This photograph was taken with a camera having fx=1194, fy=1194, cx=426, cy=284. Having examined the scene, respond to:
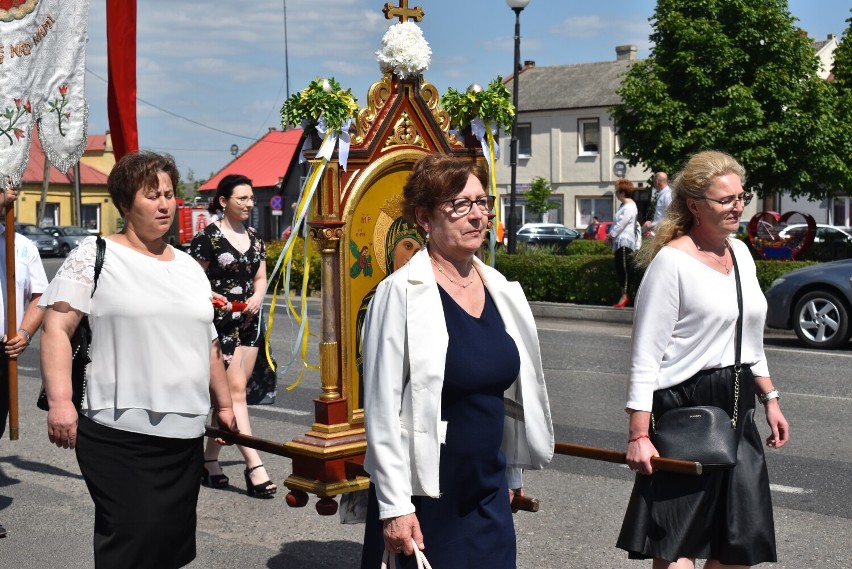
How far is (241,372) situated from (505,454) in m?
3.63

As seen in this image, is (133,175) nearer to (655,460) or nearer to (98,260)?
(98,260)

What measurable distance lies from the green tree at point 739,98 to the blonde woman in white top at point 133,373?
28427 millimetres

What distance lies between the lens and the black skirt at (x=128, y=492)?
13.8ft

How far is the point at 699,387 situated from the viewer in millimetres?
4031

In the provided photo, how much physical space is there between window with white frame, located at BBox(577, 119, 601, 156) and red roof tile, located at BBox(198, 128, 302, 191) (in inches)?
754

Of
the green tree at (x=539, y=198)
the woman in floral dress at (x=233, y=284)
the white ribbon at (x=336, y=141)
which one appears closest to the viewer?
the white ribbon at (x=336, y=141)

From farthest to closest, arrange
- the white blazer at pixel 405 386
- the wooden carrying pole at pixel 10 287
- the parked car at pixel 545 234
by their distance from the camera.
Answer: the parked car at pixel 545 234 < the wooden carrying pole at pixel 10 287 < the white blazer at pixel 405 386

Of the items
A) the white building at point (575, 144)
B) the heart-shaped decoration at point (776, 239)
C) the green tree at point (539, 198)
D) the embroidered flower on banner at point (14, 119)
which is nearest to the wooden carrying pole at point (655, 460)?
the embroidered flower on banner at point (14, 119)

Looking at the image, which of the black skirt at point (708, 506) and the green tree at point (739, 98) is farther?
the green tree at point (739, 98)

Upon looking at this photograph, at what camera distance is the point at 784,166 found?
31734mm

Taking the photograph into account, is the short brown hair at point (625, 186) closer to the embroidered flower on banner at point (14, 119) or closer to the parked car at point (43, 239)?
the embroidered flower on banner at point (14, 119)

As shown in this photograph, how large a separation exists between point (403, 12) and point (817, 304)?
988 cm

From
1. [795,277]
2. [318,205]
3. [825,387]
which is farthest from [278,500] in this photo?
[795,277]

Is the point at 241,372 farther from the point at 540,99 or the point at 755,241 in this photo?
the point at 540,99
